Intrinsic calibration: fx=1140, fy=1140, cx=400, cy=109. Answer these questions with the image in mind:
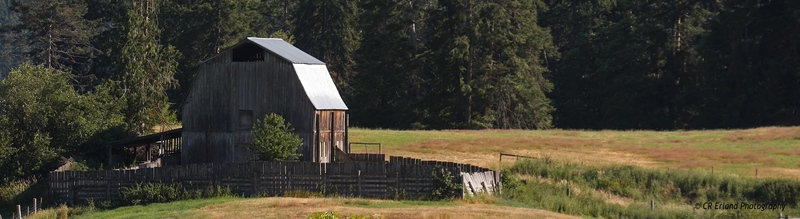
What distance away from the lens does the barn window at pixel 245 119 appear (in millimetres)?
61344

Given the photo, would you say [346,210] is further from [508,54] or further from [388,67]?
[388,67]

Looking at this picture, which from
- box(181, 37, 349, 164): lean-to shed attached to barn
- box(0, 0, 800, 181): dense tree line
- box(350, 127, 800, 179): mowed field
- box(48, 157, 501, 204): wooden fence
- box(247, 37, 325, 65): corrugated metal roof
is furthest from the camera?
box(0, 0, 800, 181): dense tree line

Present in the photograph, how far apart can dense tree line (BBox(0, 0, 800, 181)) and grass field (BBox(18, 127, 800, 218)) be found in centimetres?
1728

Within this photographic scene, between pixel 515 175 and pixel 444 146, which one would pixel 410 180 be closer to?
pixel 515 175

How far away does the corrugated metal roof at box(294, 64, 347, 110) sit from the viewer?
60500 mm

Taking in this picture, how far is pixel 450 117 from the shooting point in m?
104

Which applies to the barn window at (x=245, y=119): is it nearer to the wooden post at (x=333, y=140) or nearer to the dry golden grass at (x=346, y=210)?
the wooden post at (x=333, y=140)

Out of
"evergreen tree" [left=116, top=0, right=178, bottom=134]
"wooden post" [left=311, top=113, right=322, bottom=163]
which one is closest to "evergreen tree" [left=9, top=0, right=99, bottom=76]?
"evergreen tree" [left=116, top=0, right=178, bottom=134]

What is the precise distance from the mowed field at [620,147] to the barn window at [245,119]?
12.9 meters

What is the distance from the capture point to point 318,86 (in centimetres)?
6172

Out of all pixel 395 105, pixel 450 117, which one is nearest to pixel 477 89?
pixel 450 117

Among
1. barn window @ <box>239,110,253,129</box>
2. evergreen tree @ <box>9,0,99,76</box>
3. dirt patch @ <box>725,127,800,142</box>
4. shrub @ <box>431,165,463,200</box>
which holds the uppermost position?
evergreen tree @ <box>9,0,99,76</box>

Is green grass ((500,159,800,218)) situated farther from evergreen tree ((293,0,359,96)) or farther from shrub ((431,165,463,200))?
evergreen tree ((293,0,359,96))

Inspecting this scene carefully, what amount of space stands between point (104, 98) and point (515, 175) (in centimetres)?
2710
